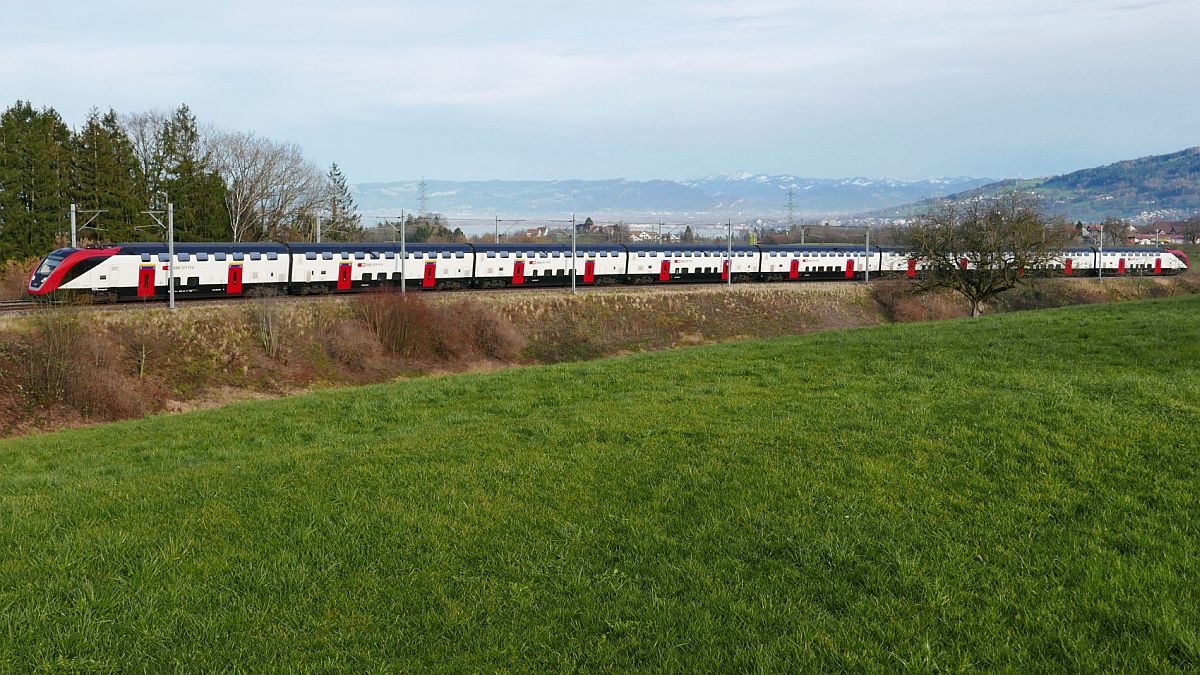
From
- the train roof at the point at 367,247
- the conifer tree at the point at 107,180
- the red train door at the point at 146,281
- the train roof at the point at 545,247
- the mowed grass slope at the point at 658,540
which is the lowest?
the mowed grass slope at the point at 658,540

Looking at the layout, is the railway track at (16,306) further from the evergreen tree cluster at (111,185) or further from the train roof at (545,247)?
the train roof at (545,247)

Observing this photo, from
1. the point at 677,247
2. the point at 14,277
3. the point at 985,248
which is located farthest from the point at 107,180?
the point at 985,248

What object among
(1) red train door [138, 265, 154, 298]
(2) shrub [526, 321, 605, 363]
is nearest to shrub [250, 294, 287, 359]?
(1) red train door [138, 265, 154, 298]

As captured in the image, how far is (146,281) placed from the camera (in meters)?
33.1

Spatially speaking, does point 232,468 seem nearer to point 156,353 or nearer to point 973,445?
point 973,445

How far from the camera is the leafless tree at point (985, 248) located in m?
38.0

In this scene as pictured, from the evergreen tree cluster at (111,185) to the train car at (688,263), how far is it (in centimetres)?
2856

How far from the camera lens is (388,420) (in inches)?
505

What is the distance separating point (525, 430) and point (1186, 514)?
723 centimetres

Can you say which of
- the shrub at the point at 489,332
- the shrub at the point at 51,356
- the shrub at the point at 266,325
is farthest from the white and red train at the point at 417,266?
the shrub at the point at 51,356

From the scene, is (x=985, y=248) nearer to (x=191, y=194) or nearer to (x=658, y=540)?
(x=658, y=540)

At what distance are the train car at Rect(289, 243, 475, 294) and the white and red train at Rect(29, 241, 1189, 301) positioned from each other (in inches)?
2.0

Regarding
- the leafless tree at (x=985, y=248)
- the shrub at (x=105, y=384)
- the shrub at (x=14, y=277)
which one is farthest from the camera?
the leafless tree at (x=985, y=248)

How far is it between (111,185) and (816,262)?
49838mm
